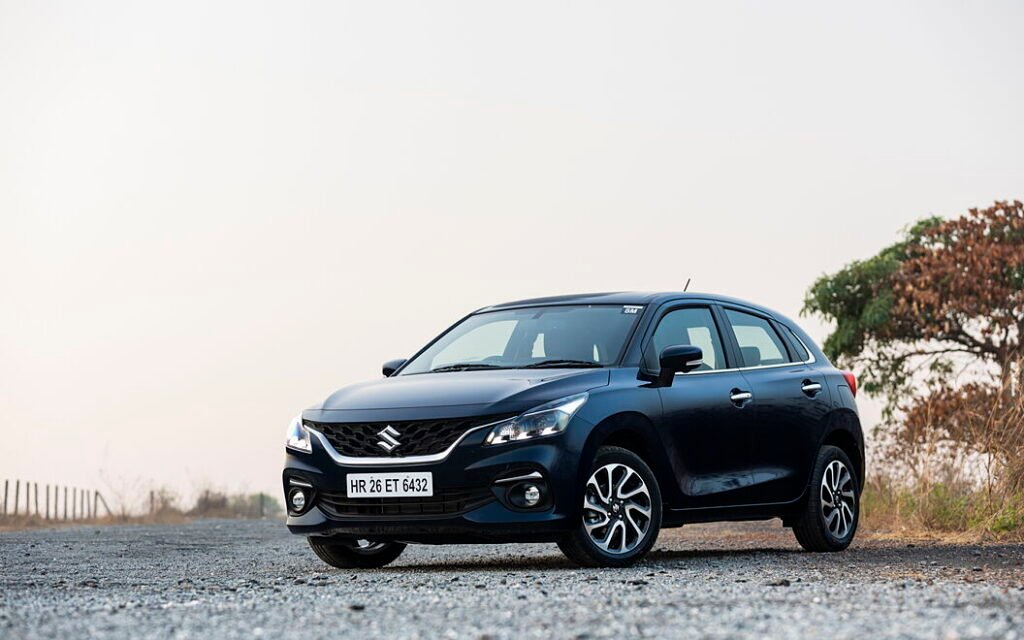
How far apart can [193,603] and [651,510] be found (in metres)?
3.36

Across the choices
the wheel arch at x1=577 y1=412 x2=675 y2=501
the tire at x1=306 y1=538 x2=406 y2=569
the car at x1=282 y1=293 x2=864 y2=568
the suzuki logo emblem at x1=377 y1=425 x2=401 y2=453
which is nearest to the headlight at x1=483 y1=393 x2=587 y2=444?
the car at x1=282 y1=293 x2=864 y2=568

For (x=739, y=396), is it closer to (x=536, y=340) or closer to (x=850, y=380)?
(x=536, y=340)

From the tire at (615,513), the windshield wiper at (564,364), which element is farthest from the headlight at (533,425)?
the windshield wiper at (564,364)

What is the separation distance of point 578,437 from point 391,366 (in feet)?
7.62

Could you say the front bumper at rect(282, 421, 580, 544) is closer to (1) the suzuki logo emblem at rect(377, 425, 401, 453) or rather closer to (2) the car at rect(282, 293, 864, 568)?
(2) the car at rect(282, 293, 864, 568)

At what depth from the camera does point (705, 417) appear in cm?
1016

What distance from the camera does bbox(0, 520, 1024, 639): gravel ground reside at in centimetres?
572

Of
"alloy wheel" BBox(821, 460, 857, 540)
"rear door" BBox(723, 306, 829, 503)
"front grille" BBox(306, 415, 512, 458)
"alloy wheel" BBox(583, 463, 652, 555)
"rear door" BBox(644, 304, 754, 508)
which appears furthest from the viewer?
"alloy wheel" BBox(821, 460, 857, 540)

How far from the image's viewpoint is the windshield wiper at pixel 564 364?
9773 millimetres

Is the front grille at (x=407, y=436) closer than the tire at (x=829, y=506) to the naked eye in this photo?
Yes

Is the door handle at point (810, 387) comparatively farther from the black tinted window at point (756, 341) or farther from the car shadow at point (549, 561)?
the car shadow at point (549, 561)

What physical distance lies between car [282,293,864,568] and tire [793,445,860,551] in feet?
0.06

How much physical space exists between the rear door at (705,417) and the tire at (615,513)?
1.44ft

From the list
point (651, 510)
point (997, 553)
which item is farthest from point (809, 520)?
point (651, 510)
